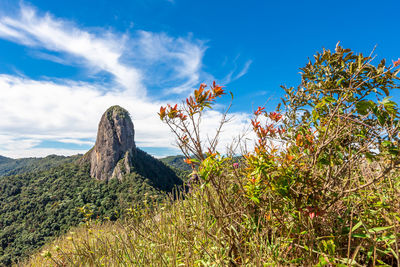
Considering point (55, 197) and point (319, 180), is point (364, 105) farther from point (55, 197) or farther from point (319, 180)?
point (55, 197)

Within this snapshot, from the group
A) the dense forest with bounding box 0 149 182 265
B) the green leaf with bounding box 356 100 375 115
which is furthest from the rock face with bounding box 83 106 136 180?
the green leaf with bounding box 356 100 375 115

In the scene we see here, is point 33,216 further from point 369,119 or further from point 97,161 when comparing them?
point 369,119

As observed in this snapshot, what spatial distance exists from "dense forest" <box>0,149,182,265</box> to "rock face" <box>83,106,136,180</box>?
135 inches

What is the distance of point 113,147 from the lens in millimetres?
77500

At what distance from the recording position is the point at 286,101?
2.00 m

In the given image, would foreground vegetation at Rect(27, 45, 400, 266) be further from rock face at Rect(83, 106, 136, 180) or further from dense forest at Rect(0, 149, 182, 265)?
rock face at Rect(83, 106, 136, 180)

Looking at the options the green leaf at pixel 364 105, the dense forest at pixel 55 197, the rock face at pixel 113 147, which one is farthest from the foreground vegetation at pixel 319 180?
the rock face at pixel 113 147

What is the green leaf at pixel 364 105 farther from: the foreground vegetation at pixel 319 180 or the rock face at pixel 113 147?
the rock face at pixel 113 147

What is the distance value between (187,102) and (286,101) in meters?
1.07

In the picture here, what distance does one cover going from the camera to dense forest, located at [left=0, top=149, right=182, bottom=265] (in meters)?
41.9

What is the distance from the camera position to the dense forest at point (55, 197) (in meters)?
41.9

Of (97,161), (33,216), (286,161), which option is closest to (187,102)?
(286,161)

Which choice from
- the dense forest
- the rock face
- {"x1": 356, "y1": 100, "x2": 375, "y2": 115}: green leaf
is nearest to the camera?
{"x1": 356, "y1": 100, "x2": 375, "y2": 115}: green leaf

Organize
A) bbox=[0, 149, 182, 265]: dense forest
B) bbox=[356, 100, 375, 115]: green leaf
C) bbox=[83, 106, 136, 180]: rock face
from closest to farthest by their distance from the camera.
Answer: bbox=[356, 100, 375, 115]: green leaf → bbox=[0, 149, 182, 265]: dense forest → bbox=[83, 106, 136, 180]: rock face
